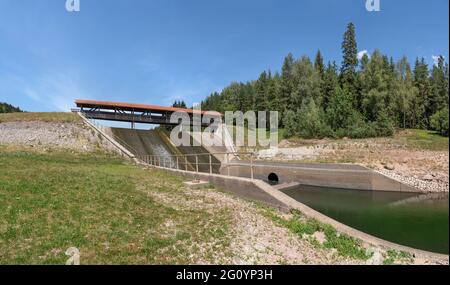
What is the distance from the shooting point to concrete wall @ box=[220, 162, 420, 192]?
71.6 feet

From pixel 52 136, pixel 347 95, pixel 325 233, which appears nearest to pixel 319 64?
pixel 347 95

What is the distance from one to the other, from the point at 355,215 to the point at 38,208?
1447cm

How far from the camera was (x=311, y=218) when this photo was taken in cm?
826

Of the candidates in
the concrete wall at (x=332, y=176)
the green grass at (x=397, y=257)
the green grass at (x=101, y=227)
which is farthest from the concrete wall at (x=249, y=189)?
the concrete wall at (x=332, y=176)

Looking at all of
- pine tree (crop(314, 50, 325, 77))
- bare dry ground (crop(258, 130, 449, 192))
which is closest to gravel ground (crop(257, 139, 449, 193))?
bare dry ground (crop(258, 130, 449, 192))

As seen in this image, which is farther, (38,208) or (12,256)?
(38,208)

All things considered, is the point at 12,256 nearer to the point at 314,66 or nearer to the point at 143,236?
the point at 143,236

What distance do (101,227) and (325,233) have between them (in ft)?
18.5

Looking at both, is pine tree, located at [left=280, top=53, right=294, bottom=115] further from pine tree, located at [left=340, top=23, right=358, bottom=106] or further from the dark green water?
the dark green water

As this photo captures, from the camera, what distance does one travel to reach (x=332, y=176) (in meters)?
24.9

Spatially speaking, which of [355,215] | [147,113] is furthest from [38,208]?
[147,113]
